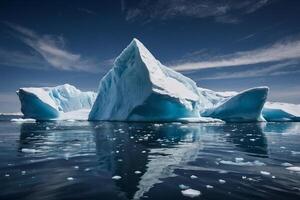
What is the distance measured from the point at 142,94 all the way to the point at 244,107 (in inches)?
692

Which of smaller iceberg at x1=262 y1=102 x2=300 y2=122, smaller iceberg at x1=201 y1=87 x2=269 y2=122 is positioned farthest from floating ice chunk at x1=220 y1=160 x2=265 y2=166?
smaller iceberg at x1=262 y1=102 x2=300 y2=122

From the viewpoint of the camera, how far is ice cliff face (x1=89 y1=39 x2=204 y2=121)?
35656mm

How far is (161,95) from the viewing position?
1362 inches

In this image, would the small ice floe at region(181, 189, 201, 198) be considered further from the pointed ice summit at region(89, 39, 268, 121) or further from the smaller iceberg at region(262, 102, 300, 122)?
the smaller iceberg at region(262, 102, 300, 122)

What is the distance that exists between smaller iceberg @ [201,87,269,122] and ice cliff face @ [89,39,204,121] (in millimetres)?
5757

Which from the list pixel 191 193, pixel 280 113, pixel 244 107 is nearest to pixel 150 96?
pixel 244 107

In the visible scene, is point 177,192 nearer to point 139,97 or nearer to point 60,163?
point 60,163

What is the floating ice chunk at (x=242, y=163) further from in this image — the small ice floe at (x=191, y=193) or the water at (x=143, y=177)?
the small ice floe at (x=191, y=193)

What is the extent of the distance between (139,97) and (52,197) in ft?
105

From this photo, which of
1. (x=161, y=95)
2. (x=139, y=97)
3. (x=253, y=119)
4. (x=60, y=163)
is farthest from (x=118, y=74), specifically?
(x=60, y=163)

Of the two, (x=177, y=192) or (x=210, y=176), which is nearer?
(x=177, y=192)

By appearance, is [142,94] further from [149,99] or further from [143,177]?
[143,177]

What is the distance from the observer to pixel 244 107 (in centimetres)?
4288

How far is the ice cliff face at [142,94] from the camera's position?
35.7 m
